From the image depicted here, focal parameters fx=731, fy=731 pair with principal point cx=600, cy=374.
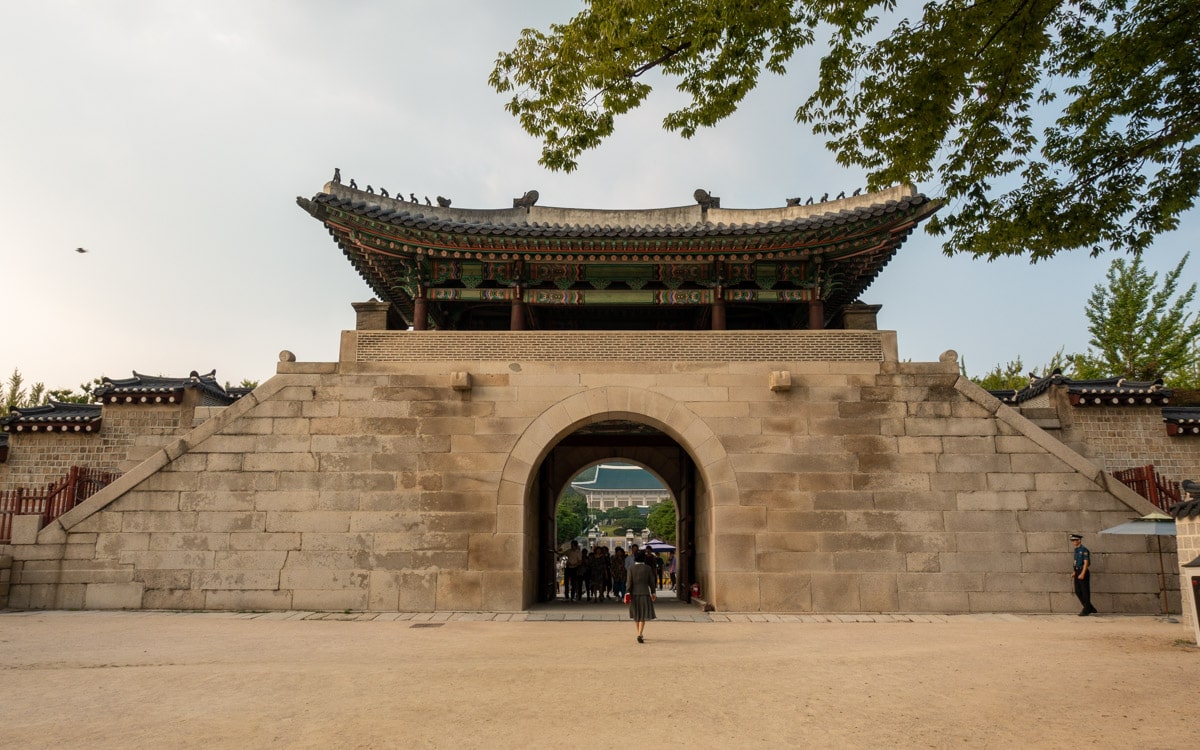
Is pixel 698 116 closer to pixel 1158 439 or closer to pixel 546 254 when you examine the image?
pixel 546 254

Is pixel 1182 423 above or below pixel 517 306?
below

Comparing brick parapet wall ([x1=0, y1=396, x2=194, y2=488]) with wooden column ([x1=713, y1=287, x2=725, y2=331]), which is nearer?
wooden column ([x1=713, y1=287, x2=725, y2=331])

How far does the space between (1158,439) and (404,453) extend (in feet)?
49.9

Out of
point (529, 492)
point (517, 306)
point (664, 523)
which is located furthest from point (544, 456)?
point (664, 523)

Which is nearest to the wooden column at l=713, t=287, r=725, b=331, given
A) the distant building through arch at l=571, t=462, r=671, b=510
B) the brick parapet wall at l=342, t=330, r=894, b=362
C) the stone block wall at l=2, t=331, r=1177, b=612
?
the brick parapet wall at l=342, t=330, r=894, b=362

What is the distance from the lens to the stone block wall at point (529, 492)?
11.3m

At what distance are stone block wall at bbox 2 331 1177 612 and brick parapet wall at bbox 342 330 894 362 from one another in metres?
0.05

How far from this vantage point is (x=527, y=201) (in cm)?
1853

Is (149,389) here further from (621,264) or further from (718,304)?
(718,304)

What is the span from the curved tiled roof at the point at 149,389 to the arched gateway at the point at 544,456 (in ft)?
19.5

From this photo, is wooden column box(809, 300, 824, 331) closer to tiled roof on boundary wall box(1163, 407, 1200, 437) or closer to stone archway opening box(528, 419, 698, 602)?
stone archway opening box(528, 419, 698, 602)

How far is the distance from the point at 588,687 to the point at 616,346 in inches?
281

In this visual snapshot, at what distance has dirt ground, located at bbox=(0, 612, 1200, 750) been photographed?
466cm

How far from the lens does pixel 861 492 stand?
11.7m
